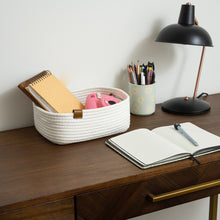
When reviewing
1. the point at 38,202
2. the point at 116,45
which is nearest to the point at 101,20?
the point at 116,45

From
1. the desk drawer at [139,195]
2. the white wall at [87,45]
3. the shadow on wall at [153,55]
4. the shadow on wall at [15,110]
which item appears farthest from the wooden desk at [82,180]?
the shadow on wall at [153,55]

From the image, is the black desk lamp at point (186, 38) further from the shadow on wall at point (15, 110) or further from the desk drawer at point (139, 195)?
the shadow on wall at point (15, 110)

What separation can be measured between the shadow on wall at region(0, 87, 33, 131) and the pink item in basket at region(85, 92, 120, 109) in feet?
0.74

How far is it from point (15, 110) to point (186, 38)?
2.10 ft

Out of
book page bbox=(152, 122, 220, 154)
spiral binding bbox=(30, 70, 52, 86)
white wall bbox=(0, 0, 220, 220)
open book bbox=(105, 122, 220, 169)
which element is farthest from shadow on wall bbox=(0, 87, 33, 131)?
book page bbox=(152, 122, 220, 154)

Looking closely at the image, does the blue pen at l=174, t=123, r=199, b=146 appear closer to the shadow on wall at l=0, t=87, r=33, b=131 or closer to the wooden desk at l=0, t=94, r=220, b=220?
the wooden desk at l=0, t=94, r=220, b=220

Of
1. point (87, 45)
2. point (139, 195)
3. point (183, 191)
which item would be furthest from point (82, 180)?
point (87, 45)

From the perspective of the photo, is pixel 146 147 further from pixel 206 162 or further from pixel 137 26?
pixel 137 26

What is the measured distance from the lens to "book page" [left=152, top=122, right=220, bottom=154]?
0.97 m

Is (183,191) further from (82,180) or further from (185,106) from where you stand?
(185,106)

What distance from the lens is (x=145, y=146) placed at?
3.15 ft

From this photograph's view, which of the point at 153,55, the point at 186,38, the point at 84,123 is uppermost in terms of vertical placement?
the point at 186,38

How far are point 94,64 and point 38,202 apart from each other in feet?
2.06

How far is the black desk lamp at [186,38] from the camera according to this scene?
115 centimetres
